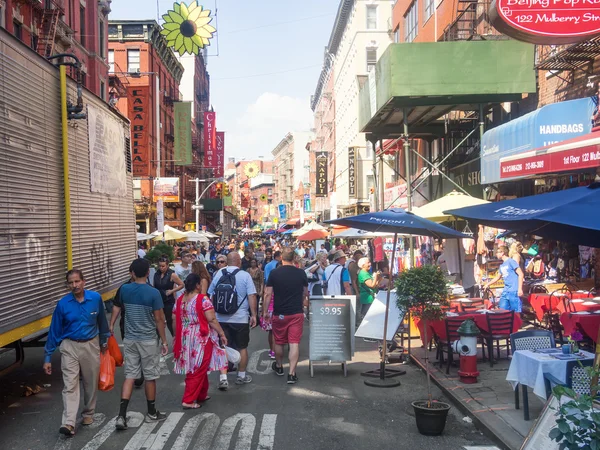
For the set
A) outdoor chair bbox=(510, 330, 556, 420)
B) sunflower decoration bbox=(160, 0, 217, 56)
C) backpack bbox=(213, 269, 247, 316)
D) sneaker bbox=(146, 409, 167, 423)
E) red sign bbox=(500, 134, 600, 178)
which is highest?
sunflower decoration bbox=(160, 0, 217, 56)

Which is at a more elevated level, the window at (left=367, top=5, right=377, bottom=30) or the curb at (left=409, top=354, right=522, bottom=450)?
the window at (left=367, top=5, right=377, bottom=30)

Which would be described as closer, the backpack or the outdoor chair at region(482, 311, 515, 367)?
the backpack

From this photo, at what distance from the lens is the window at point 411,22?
30031 mm

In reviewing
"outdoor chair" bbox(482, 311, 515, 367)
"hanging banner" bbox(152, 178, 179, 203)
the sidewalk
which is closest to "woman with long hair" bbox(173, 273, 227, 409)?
the sidewalk

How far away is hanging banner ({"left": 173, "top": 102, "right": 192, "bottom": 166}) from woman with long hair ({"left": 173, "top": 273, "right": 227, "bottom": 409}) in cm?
4437

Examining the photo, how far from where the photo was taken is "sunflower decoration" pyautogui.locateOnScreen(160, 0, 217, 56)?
1825cm

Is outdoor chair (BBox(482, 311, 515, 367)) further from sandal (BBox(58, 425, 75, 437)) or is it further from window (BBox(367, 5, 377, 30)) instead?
window (BBox(367, 5, 377, 30))

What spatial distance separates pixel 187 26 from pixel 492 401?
14.2 metres

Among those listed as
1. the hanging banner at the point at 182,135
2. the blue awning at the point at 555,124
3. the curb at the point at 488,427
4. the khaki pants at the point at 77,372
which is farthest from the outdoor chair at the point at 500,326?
the hanging banner at the point at 182,135

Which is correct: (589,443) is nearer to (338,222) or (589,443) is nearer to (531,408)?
(531,408)

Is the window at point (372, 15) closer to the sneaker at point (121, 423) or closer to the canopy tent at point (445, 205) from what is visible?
the canopy tent at point (445, 205)

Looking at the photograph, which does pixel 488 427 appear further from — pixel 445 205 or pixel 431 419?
pixel 445 205

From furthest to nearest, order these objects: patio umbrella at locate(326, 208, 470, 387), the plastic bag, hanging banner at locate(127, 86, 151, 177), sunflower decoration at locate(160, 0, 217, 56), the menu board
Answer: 1. hanging banner at locate(127, 86, 151, 177)
2. sunflower decoration at locate(160, 0, 217, 56)
3. the menu board
4. patio umbrella at locate(326, 208, 470, 387)
5. the plastic bag

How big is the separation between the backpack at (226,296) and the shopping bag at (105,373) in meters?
2.09
